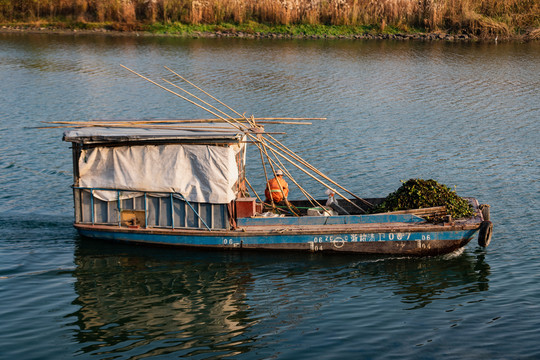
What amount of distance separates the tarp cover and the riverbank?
145ft

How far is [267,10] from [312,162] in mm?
38678

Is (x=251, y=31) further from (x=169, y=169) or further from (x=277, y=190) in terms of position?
(x=169, y=169)

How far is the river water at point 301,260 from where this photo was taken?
531 inches

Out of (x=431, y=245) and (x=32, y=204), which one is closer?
(x=431, y=245)

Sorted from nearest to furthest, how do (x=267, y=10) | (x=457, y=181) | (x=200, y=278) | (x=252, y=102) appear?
(x=200, y=278)
(x=457, y=181)
(x=252, y=102)
(x=267, y=10)

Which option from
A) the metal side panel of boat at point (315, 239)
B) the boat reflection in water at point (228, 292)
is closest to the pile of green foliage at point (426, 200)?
the metal side panel of boat at point (315, 239)

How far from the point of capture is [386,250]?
671 inches

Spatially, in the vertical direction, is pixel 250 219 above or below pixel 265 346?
above

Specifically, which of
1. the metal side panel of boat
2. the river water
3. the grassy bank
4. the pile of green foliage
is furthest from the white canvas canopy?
the grassy bank

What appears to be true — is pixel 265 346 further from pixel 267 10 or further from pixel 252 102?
pixel 267 10

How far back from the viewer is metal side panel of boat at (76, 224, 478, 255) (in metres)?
16.8

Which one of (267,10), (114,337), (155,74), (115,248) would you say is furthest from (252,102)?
(267,10)

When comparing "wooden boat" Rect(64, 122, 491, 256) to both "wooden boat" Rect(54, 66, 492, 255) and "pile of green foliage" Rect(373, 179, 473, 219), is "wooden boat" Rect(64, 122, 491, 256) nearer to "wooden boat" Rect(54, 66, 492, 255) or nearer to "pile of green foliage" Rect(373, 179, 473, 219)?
"wooden boat" Rect(54, 66, 492, 255)

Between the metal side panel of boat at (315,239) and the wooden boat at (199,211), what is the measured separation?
0.03 meters
